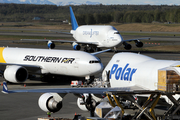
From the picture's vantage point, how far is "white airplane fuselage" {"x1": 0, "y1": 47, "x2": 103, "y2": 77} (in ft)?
122

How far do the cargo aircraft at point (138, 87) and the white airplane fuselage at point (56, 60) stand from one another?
1264 cm

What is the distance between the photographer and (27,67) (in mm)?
39750

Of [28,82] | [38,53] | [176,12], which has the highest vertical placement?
[176,12]

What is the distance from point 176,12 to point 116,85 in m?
181

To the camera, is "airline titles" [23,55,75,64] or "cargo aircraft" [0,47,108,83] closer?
"cargo aircraft" [0,47,108,83]

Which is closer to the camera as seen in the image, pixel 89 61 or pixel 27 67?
pixel 89 61

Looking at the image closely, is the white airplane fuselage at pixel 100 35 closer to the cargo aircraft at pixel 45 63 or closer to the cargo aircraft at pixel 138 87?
the cargo aircraft at pixel 45 63

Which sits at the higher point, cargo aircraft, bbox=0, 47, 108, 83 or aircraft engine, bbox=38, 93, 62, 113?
cargo aircraft, bbox=0, 47, 108, 83

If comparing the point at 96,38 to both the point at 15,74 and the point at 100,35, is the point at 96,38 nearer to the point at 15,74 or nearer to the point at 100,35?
the point at 100,35

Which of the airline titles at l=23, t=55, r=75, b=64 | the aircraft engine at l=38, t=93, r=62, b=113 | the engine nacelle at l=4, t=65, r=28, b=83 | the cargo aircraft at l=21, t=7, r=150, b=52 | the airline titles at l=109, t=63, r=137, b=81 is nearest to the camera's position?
the aircraft engine at l=38, t=93, r=62, b=113

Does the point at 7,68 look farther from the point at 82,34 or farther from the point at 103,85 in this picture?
the point at 82,34

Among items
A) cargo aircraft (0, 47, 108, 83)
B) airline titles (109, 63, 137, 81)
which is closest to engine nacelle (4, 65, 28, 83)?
cargo aircraft (0, 47, 108, 83)

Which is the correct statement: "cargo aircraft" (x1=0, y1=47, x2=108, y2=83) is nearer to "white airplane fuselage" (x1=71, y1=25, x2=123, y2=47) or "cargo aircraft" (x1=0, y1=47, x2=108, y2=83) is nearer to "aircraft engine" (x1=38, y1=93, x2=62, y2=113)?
"aircraft engine" (x1=38, y1=93, x2=62, y2=113)

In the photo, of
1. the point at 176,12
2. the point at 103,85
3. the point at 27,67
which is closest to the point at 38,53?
the point at 27,67
